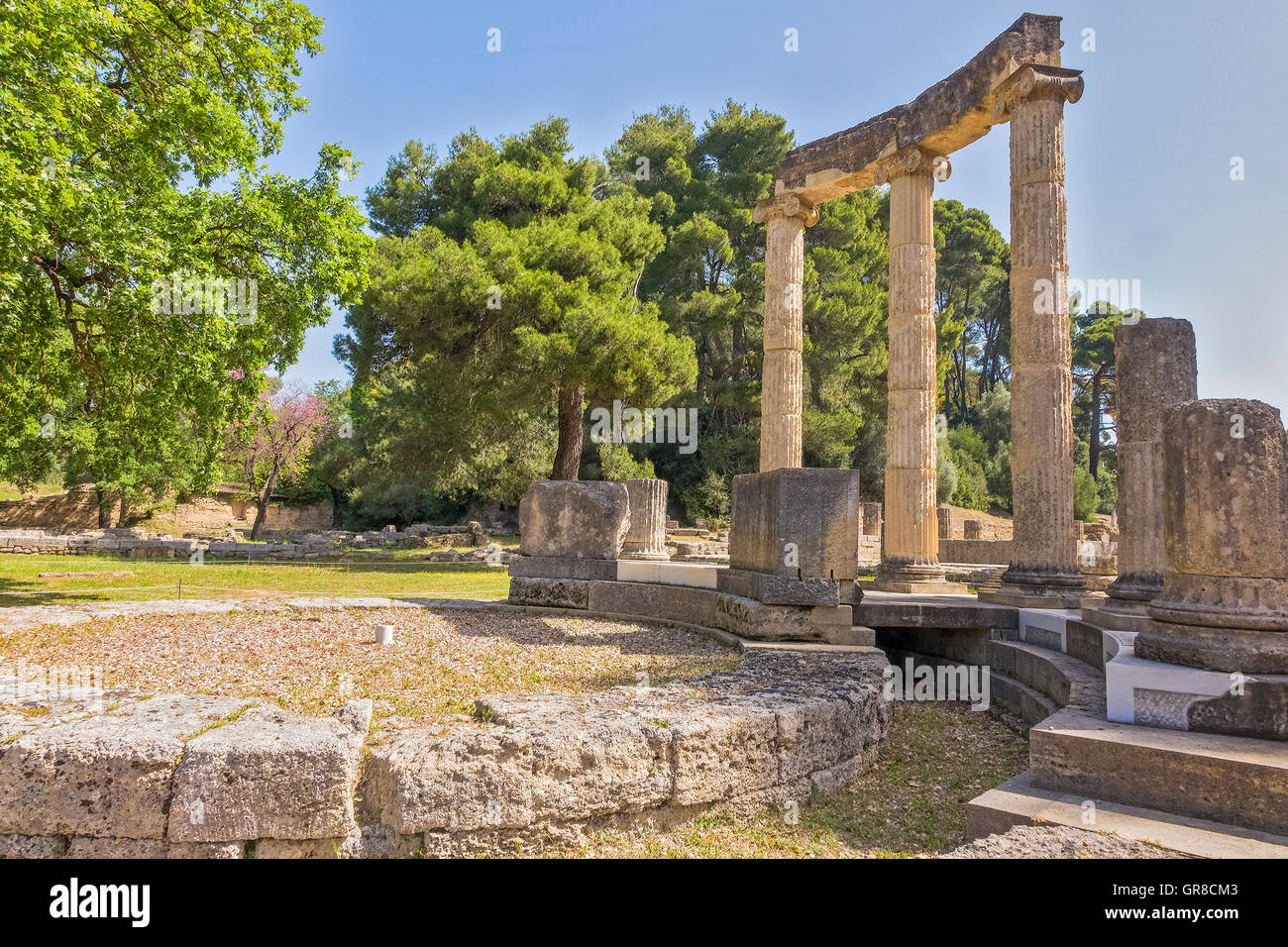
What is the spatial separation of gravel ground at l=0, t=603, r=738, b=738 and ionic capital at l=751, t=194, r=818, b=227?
834 cm

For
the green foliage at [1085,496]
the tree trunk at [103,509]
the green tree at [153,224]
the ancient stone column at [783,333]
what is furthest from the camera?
the green foliage at [1085,496]

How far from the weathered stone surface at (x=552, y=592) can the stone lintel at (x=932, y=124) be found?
8044mm

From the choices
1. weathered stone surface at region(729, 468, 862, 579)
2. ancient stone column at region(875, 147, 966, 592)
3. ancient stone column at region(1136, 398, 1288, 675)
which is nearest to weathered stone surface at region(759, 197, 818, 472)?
ancient stone column at region(875, 147, 966, 592)

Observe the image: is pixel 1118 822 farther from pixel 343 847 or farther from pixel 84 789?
pixel 84 789

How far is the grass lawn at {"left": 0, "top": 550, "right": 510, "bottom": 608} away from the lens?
32.0 ft

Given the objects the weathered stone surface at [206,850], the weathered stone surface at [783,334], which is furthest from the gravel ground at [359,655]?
the weathered stone surface at [783,334]

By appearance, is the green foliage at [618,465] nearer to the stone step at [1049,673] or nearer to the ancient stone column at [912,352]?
the ancient stone column at [912,352]

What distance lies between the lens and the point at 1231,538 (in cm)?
379

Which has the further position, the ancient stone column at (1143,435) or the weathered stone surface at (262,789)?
the ancient stone column at (1143,435)

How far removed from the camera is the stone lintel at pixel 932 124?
8961mm

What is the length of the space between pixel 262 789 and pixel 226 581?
1056 centimetres

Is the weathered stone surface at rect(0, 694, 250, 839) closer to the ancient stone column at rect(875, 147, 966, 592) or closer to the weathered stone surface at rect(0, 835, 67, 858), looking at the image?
the weathered stone surface at rect(0, 835, 67, 858)

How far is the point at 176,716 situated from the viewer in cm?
301
